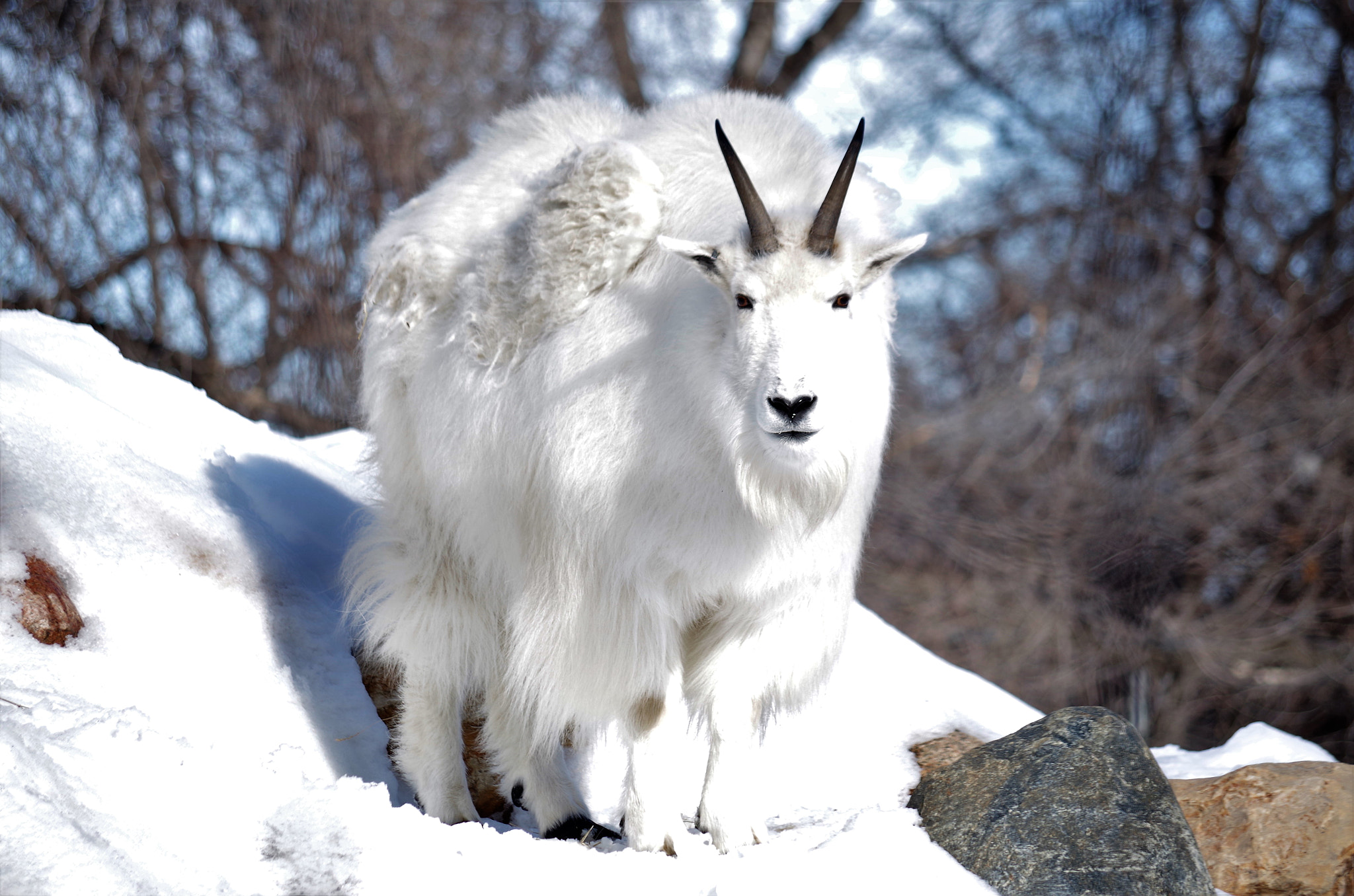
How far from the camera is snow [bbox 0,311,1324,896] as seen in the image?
2434 mm

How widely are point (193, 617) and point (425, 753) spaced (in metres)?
0.89

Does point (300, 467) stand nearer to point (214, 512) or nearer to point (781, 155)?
point (214, 512)

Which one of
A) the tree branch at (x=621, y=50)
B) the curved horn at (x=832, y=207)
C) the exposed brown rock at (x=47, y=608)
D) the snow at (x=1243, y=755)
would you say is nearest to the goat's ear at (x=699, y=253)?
the curved horn at (x=832, y=207)

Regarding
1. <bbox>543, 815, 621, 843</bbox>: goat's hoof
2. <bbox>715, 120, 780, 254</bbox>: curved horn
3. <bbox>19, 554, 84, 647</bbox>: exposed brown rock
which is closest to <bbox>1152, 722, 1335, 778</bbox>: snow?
<bbox>543, 815, 621, 843</bbox>: goat's hoof

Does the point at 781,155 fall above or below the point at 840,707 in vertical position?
above

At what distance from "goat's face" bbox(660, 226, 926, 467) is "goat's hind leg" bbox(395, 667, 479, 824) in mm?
1519

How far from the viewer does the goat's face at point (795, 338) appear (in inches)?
102

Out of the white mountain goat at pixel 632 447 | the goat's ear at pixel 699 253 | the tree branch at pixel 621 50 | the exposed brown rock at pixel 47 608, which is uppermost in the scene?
the tree branch at pixel 621 50

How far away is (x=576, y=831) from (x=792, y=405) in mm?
1754

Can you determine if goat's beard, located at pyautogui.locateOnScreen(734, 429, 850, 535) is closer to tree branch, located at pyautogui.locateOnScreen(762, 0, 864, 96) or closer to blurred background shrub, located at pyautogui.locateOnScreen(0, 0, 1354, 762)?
blurred background shrub, located at pyautogui.locateOnScreen(0, 0, 1354, 762)

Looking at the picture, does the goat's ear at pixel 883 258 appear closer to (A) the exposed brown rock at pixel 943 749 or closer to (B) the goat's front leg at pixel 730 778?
(B) the goat's front leg at pixel 730 778

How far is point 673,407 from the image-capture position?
294 cm

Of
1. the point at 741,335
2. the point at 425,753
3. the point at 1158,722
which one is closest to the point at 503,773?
the point at 425,753

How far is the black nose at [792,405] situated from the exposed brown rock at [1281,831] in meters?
1.99
